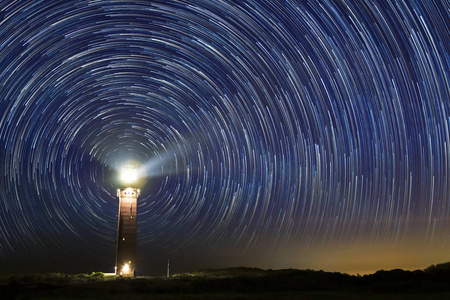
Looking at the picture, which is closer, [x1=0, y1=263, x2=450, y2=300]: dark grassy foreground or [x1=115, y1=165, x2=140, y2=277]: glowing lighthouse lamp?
[x1=0, y1=263, x2=450, y2=300]: dark grassy foreground

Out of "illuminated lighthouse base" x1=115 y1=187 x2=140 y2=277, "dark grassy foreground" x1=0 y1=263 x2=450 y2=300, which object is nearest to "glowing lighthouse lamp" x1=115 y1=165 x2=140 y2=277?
"illuminated lighthouse base" x1=115 y1=187 x2=140 y2=277

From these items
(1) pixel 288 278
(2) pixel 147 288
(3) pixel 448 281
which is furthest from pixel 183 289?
(3) pixel 448 281

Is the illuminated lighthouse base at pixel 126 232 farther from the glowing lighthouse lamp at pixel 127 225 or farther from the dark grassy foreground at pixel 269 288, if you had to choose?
the dark grassy foreground at pixel 269 288

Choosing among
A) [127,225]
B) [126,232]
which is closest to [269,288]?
[126,232]

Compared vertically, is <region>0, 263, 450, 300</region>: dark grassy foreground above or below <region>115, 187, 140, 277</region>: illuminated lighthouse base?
below

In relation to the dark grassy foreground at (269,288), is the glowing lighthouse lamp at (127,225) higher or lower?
higher

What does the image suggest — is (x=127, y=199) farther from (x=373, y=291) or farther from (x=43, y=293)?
(x=373, y=291)

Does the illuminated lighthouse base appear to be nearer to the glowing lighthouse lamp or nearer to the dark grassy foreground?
the glowing lighthouse lamp

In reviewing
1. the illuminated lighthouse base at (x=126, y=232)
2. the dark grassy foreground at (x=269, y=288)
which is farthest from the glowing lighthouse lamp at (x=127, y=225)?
the dark grassy foreground at (x=269, y=288)
